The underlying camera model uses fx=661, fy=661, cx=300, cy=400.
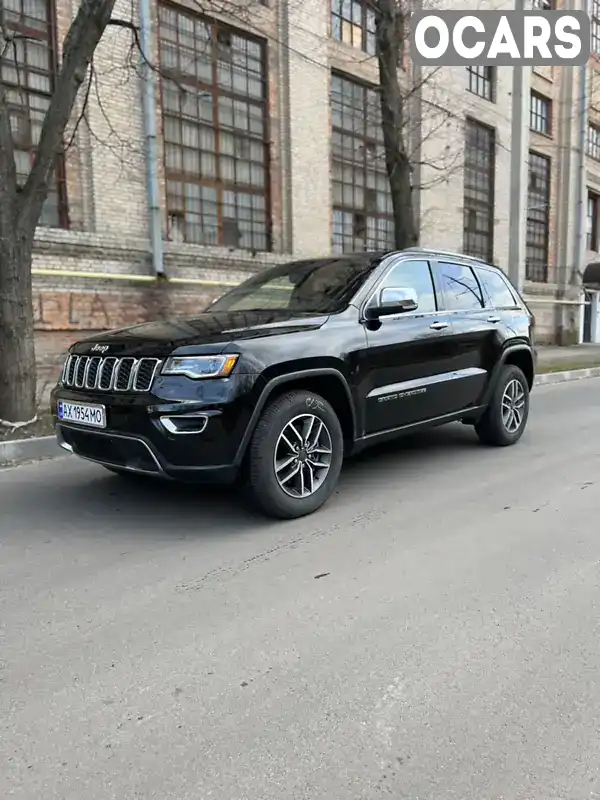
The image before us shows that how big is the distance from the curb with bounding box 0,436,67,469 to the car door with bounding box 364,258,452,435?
3389 mm

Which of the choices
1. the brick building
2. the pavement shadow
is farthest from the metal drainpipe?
the pavement shadow

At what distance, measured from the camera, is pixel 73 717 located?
2.39 m

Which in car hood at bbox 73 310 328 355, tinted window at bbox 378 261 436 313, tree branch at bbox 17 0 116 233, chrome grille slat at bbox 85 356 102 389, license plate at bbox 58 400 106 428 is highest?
tree branch at bbox 17 0 116 233

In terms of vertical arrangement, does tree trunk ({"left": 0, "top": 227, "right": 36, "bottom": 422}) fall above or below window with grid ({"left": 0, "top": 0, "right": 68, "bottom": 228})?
below

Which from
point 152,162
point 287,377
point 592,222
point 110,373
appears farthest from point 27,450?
point 592,222

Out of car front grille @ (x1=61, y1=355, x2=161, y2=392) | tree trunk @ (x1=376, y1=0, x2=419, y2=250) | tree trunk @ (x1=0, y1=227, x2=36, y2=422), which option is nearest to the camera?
car front grille @ (x1=61, y1=355, x2=161, y2=392)

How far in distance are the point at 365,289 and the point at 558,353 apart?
56.5 ft

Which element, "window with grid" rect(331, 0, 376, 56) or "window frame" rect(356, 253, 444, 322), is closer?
"window frame" rect(356, 253, 444, 322)

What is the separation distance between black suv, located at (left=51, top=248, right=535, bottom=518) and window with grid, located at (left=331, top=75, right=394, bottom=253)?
11421mm

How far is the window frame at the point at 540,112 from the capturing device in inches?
958

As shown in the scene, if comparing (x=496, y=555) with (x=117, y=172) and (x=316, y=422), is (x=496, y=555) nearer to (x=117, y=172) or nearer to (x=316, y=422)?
(x=316, y=422)

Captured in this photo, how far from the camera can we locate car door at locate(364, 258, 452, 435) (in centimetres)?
496

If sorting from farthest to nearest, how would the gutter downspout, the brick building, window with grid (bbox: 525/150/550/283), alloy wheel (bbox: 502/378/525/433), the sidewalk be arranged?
window with grid (bbox: 525/150/550/283), the gutter downspout, the sidewalk, the brick building, alloy wheel (bbox: 502/378/525/433)

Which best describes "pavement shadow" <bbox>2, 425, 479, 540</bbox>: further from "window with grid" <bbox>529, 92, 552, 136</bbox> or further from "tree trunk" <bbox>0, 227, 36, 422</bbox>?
"window with grid" <bbox>529, 92, 552, 136</bbox>
